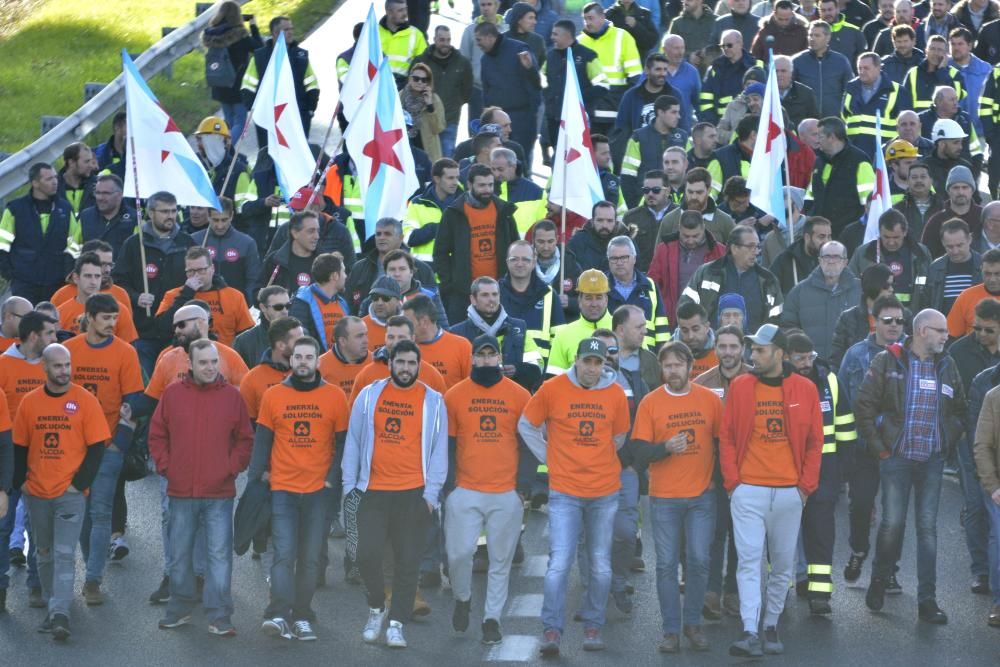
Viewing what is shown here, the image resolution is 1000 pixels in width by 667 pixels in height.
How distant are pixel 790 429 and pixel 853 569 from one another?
6.46ft

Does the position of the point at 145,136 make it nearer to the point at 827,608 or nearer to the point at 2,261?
the point at 2,261

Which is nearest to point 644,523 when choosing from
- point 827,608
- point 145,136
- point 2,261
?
point 827,608

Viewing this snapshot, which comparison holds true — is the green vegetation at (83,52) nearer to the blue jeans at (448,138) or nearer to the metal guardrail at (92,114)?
the metal guardrail at (92,114)

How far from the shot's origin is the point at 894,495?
14.4 m

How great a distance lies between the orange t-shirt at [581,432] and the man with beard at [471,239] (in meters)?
4.42

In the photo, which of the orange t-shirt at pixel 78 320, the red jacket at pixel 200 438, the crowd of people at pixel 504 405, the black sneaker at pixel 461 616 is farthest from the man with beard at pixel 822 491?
the orange t-shirt at pixel 78 320

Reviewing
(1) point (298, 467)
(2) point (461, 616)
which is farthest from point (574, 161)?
(2) point (461, 616)

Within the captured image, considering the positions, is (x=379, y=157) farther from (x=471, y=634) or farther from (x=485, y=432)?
(x=471, y=634)

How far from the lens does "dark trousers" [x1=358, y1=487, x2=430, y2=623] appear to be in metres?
13.8

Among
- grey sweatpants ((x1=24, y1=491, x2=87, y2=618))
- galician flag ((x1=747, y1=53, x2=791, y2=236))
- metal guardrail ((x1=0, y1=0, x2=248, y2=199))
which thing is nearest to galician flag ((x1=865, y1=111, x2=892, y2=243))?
galician flag ((x1=747, y1=53, x2=791, y2=236))

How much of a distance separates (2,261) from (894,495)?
9.59 metres

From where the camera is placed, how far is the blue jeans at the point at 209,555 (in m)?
14.0

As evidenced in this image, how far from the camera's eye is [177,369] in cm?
1485

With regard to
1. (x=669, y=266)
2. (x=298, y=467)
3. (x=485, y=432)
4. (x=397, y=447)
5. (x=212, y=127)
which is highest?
(x=212, y=127)
